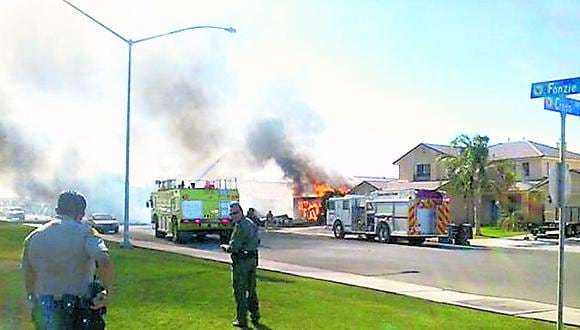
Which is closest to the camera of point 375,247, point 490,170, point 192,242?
point 375,247

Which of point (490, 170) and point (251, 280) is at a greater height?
point (490, 170)

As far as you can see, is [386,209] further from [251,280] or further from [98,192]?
[98,192]

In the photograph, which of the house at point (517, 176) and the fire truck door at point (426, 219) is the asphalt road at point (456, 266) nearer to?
the fire truck door at point (426, 219)

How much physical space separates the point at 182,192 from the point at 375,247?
7.84 m

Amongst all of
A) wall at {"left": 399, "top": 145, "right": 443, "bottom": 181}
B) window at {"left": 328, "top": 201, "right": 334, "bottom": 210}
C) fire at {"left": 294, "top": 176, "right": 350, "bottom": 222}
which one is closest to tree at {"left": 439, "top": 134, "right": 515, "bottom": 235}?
window at {"left": 328, "top": 201, "right": 334, "bottom": 210}

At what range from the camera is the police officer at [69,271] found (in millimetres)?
4926

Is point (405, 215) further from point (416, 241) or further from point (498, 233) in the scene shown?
point (498, 233)

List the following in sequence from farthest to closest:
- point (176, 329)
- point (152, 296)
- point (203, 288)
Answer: point (203, 288)
point (152, 296)
point (176, 329)

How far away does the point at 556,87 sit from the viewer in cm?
818

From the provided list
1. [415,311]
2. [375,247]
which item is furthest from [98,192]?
[415,311]

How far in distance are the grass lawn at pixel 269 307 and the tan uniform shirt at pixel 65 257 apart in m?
4.03

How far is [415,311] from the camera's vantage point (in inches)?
432

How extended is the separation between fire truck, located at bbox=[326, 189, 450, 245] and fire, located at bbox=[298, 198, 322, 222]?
800 inches

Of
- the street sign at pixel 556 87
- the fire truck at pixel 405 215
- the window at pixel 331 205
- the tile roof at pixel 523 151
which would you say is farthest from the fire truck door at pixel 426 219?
the street sign at pixel 556 87
